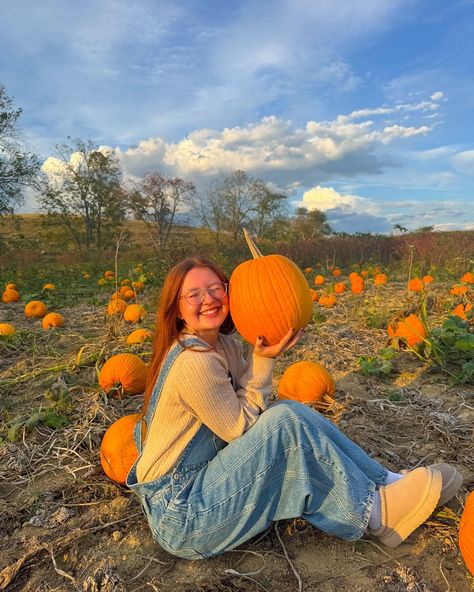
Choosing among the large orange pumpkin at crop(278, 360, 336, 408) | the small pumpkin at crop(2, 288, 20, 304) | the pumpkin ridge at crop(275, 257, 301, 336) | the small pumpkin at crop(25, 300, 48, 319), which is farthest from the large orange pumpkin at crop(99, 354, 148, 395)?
the small pumpkin at crop(2, 288, 20, 304)

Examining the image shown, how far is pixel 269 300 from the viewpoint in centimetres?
214

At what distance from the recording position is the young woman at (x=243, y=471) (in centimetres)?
196

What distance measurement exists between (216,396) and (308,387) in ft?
5.04

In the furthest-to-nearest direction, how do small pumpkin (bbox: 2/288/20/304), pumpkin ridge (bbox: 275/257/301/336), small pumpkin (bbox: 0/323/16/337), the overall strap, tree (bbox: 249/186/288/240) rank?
tree (bbox: 249/186/288/240)
small pumpkin (bbox: 2/288/20/304)
small pumpkin (bbox: 0/323/16/337)
pumpkin ridge (bbox: 275/257/301/336)
the overall strap

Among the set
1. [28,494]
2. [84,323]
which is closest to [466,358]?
[28,494]

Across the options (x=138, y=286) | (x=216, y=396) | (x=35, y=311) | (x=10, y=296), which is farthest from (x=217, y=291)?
(x=10, y=296)

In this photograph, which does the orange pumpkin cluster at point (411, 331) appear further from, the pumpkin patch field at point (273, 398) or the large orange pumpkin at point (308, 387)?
the large orange pumpkin at point (308, 387)

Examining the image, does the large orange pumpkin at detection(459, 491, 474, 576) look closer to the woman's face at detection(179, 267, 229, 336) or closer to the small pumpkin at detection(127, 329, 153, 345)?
the woman's face at detection(179, 267, 229, 336)

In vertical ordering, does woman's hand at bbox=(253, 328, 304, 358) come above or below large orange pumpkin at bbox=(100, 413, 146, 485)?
above

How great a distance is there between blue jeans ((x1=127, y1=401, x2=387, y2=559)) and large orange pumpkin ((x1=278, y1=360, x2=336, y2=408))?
49.0 inches

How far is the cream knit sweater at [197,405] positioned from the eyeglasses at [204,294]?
28 cm

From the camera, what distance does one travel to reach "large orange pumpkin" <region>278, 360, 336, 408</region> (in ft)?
10.9

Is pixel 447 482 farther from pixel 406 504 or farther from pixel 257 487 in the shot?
pixel 257 487

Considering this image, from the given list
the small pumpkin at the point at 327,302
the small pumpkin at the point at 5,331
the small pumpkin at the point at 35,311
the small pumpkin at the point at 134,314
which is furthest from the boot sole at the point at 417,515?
the small pumpkin at the point at 35,311
